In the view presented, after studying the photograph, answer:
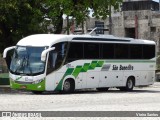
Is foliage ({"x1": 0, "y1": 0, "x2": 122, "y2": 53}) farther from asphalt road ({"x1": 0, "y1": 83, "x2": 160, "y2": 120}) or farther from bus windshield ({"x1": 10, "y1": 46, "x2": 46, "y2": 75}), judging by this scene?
asphalt road ({"x1": 0, "y1": 83, "x2": 160, "y2": 120})

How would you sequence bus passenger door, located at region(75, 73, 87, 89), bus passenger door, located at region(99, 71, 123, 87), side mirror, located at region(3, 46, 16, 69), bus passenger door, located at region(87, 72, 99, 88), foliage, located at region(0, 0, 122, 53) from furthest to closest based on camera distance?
1. foliage, located at region(0, 0, 122, 53)
2. bus passenger door, located at region(99, 71, 123, 87)
3. bus passenger door, located at region(87, 72, 99, 88)
4. bus passenger door, located at region(75, 73, 87, 89)
5. side mirror, located at region(3, 46, 16, 69)

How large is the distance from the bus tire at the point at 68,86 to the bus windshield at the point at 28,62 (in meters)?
2.21

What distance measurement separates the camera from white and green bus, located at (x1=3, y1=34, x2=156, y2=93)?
26578mm

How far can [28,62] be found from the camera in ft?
87.2

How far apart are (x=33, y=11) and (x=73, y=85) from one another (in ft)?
24.0

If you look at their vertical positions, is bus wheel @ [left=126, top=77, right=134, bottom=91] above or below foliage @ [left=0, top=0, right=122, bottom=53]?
below

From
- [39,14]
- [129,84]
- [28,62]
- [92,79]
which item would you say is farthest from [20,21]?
[129,84]

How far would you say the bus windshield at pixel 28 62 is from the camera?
86.8 feet

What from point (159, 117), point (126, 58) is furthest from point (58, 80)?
point (159, 117)

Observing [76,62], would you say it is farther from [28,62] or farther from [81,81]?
[28,62]

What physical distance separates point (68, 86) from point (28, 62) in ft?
10.0

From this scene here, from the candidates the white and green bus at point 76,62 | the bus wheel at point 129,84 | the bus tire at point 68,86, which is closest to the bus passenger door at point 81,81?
the white and green bus at point 76,62

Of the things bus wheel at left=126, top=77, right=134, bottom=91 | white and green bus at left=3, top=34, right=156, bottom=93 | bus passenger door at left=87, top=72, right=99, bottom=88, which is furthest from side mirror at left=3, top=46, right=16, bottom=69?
bus wheel at left=126, top=77, right=134, bottom=91

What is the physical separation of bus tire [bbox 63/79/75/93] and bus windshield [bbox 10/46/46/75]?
2.21 meters
